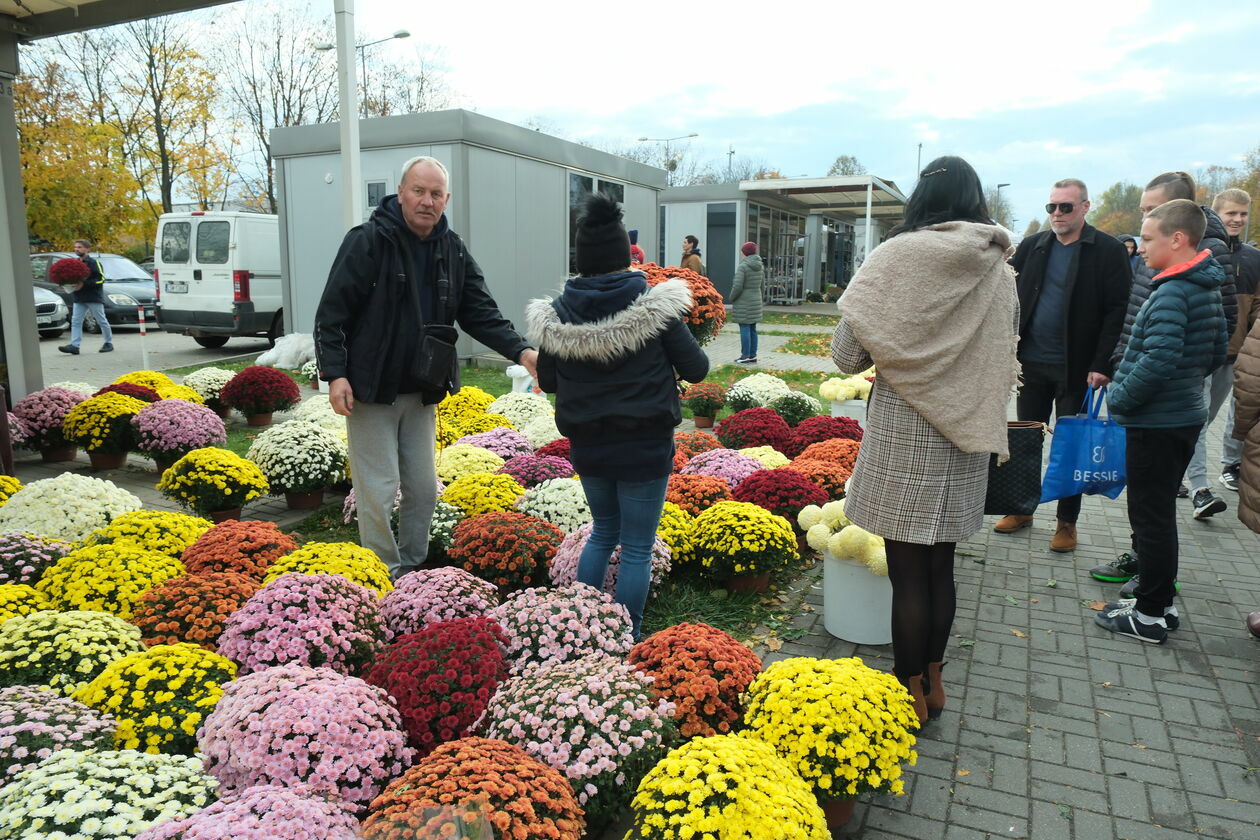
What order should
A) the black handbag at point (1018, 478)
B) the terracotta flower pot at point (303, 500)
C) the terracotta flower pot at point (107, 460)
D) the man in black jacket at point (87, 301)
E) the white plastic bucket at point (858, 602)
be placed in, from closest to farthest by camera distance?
1. the black handbag at point (1018, 478)
2. the white plastic bucket at point (858, 602)
3. the terracotta flower pot at point (303, 500)
4. the terracotta flower pot at point (107, 460)
5. the man in black jacket at point (87, 301)

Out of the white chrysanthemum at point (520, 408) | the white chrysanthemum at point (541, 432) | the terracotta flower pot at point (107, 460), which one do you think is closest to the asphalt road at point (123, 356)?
→ the terracotta flower pot at point (107, 460)

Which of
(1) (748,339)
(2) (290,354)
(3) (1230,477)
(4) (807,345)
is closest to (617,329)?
(3) (1230,477)

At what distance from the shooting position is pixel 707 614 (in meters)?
4.27

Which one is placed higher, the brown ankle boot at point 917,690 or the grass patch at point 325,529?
the brown ankle boot at point 917,690

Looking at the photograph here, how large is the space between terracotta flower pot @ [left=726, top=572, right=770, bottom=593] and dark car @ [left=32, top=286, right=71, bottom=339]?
1869cm

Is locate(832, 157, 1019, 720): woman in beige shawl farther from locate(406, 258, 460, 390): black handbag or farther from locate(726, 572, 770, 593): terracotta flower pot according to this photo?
locate(406, 258, 460, 390): black handbag

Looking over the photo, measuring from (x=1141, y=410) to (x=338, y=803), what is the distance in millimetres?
3655

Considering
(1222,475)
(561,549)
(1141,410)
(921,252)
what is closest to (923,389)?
(921,252)

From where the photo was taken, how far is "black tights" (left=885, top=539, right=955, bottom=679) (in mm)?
3088

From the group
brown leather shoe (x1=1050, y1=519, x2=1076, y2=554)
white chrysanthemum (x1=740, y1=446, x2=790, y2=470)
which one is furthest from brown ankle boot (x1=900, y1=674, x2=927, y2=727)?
white chrysanthemum (x1=740, y1=446, x2=790, y2=470)

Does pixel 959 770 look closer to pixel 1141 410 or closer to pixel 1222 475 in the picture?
pixel 1141 410

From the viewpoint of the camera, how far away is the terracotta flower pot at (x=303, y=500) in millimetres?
5980

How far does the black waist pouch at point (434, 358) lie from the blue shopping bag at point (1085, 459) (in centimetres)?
304

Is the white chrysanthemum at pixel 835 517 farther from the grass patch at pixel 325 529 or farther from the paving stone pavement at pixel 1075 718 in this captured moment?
the grass patch at pixel 325 529
